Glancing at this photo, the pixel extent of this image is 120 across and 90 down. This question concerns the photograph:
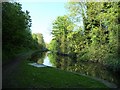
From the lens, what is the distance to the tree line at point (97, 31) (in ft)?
88.5

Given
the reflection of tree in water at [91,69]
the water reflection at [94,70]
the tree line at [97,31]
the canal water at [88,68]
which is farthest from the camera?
the tree line at [97,31]

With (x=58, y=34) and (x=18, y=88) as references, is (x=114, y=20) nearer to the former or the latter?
(x=18, y=88)

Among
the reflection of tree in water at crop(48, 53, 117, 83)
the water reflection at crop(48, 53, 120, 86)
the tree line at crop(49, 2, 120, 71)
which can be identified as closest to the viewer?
the water reflection at crop(48, 53, 120, 86)

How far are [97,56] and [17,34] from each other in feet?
45.8

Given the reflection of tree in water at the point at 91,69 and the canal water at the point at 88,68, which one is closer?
the canal water at the point at 88,68

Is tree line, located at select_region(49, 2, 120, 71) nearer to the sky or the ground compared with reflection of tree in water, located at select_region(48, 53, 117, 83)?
nearer to the sky

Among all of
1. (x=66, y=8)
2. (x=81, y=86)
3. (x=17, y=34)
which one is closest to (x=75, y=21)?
(x=66, y=8)

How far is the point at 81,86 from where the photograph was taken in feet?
41.5

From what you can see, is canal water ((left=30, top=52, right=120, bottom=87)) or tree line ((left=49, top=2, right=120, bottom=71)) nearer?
canal water ((left=30, top=52, right=120, bottom=87))

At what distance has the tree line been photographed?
27.0 m

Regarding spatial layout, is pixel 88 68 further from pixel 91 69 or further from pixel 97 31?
pixel 97 31

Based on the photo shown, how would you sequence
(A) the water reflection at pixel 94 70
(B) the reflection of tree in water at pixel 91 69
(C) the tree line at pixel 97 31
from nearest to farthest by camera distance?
(A) the water reflection at pixel 94 70
(B) the reflection of tree in water at pixel 91 69
(C) the tree line at pixel 97 31

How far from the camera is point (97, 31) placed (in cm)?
3222

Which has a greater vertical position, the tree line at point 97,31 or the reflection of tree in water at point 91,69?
the tree line at point 97,31
